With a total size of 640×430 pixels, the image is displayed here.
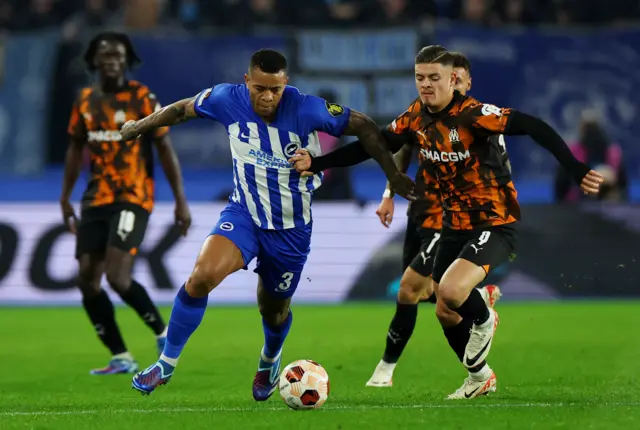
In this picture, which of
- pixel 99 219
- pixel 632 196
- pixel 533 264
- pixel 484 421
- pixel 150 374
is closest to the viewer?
pixel 484 421

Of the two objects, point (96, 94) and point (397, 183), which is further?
point (96, 94)

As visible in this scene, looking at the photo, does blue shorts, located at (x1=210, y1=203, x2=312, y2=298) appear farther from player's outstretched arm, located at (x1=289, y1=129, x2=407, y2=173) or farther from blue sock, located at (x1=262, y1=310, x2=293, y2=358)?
player's outstretched arm, located at (x1=289, y1=129, x2=407, y2=173)

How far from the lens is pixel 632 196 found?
58.2 feet

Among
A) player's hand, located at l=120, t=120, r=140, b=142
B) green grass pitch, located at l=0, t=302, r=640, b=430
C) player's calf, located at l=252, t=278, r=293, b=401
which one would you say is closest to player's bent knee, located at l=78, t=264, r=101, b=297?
green grass pitch, located at l=0, t=302, r=640, b=430

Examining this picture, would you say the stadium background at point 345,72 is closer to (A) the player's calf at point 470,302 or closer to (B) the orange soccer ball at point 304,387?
(A) the player's calf at point 470,302

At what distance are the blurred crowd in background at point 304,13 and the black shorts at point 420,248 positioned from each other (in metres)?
10.8

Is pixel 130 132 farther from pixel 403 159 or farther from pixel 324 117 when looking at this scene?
pixel 403 159

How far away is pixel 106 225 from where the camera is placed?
30.1 feet

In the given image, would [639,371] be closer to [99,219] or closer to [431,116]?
[431,116]

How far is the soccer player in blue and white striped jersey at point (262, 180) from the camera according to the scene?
6910mm

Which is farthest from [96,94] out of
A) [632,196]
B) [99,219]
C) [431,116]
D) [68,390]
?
[632,196]

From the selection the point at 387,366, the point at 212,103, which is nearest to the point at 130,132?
the point at 212,103

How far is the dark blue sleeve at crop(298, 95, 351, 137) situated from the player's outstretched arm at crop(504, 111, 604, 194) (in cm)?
95

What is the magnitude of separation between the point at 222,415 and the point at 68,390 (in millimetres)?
1924
